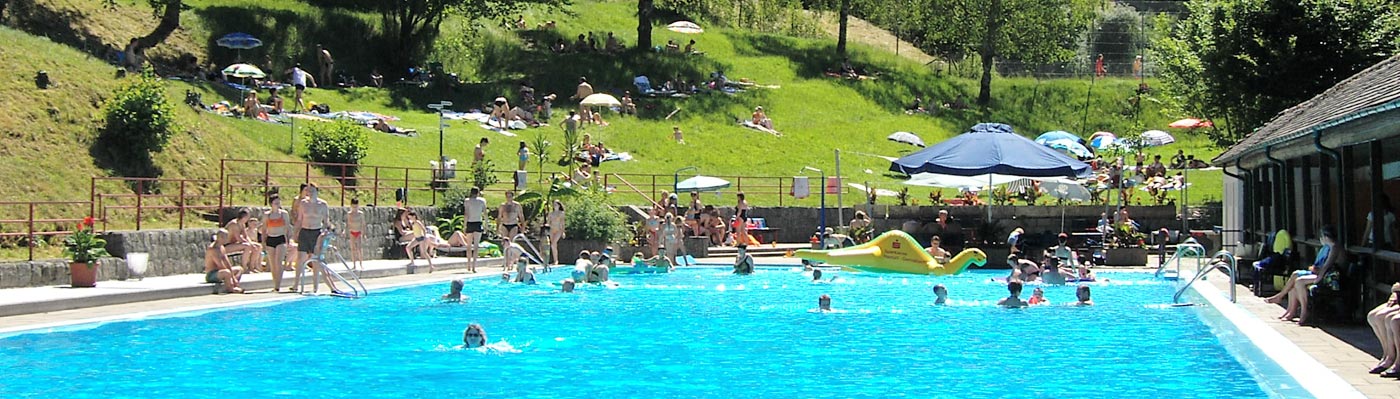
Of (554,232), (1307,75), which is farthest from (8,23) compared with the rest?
(1307,75)

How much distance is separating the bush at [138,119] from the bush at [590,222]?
27.8 ft

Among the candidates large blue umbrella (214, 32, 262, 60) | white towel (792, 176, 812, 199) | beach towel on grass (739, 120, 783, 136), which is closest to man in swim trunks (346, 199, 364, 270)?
white towel (792, 176, 812, 199)

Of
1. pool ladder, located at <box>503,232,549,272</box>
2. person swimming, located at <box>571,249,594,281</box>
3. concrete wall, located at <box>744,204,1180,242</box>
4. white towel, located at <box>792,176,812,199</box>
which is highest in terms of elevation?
white towel, located at <box>792,176,812,199</box>

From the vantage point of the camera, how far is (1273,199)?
2144cm

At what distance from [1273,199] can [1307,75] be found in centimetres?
1276

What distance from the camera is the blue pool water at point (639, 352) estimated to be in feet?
41.9

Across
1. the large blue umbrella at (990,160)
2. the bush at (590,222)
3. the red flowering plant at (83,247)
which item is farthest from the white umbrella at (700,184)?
the red flowering plant at (83,247)

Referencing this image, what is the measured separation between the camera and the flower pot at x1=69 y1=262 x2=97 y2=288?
19.5 metres

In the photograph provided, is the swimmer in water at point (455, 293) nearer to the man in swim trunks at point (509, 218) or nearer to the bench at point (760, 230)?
the man in swim trunks at point (509, 218)

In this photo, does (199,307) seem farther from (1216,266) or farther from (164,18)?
(164,18)

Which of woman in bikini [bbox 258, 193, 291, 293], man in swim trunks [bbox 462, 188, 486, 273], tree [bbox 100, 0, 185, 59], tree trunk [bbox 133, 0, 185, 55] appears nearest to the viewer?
woman in bikini [bbox 258, 193, 291, 293]

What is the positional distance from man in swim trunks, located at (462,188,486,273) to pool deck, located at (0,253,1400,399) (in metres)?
2.29

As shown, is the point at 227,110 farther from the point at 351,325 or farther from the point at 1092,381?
the point at 1092,381

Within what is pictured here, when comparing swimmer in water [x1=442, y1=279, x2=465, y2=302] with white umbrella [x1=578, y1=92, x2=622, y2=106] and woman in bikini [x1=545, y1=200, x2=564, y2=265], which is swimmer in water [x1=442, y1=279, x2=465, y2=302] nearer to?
woman in bikini [x1=545, y1=200, x2=564, y2=265]
